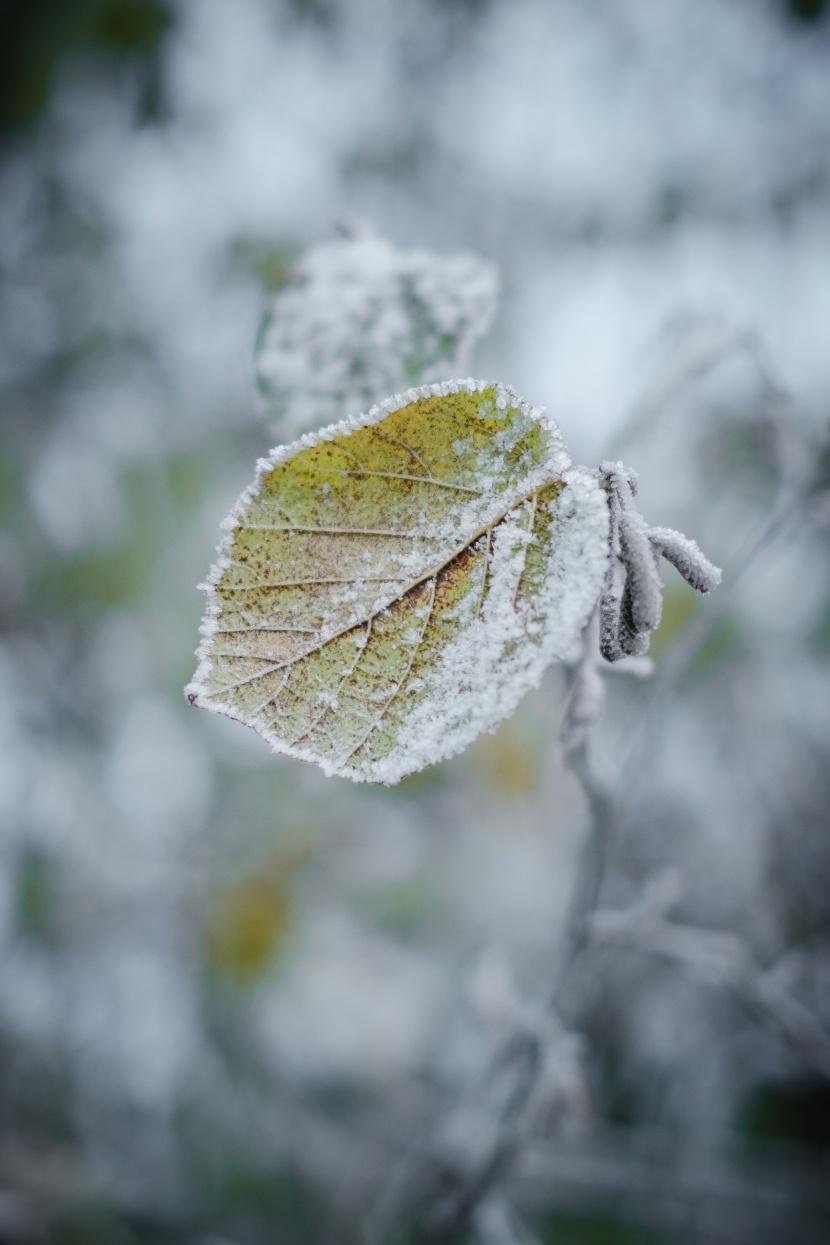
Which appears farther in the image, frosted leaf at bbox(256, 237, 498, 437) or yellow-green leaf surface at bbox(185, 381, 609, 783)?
frosted leaf at bbox(256, 237, 498, 437)

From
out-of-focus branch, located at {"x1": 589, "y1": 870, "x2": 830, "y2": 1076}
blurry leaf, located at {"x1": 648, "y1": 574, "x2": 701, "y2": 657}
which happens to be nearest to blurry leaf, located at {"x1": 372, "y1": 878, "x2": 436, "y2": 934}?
blurry leaf, located at {"x1": 648, "y1": 574, "x2": 701, "y2": 657}

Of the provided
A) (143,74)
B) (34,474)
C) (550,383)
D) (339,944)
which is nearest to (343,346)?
(550,383)

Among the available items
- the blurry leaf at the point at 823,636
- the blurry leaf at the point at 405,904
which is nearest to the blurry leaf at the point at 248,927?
the blurry leaf at the point at 405,904

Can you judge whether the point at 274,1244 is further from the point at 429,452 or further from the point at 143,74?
the point at 143,74

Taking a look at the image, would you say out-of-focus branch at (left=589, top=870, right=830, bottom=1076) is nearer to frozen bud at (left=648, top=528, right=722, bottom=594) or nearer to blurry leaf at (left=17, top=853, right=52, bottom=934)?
frozen bud at (left=648, top=528, right=722, bottom=594)

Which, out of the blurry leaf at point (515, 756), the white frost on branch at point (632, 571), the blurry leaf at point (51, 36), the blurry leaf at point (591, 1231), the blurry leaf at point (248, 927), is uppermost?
the blurry leaf at point (51, 36)

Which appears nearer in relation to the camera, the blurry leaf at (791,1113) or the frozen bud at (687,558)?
the frozen bud at (687,558)

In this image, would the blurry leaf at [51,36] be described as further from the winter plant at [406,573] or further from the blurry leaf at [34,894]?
the winter plant at [406,573]

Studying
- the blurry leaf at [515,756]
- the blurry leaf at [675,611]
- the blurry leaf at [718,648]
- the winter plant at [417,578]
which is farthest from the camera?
the blurry leaf at [515,756]

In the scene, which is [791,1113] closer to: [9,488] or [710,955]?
[710,955]
